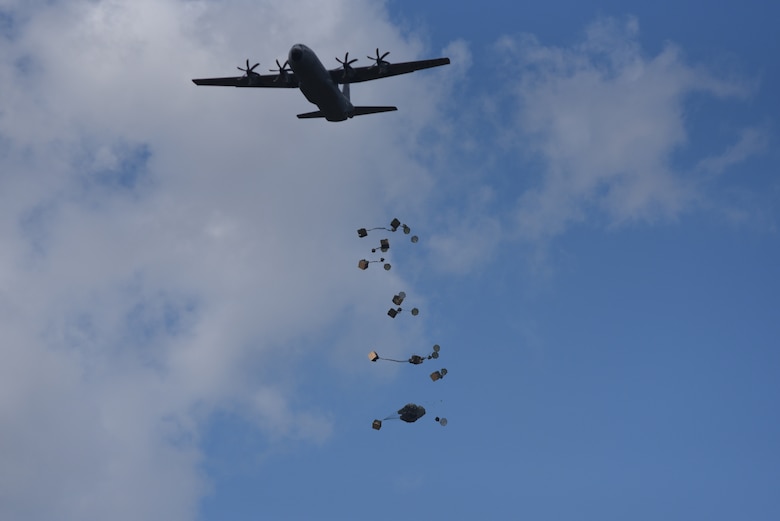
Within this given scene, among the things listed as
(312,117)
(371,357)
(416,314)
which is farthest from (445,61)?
(371,357)

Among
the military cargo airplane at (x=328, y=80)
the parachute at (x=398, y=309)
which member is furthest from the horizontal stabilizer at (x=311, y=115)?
the parachute at (x=398, y=309)

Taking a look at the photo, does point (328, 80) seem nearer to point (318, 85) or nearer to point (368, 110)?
point (318, 85)

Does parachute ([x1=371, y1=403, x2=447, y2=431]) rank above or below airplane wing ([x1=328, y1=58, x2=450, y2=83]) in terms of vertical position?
below

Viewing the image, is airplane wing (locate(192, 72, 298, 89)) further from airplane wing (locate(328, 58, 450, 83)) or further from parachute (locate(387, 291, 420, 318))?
parachute (locate(387, 291, 420, 318))


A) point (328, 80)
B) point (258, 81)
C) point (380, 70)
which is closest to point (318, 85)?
point (328, 80)

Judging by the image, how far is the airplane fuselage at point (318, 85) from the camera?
6138cm

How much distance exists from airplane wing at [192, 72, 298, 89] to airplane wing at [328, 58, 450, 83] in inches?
174

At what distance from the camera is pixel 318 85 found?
212 ft

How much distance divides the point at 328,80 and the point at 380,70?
6.80 metres

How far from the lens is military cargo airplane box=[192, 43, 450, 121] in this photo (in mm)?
64125

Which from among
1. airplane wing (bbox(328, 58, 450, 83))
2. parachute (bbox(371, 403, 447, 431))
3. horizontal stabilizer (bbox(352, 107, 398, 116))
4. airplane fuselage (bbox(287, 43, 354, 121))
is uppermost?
airplane wing (bbox(328, 58, 450, 83))

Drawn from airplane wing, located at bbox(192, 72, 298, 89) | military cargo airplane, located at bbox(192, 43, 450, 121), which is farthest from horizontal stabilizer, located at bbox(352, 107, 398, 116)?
airplane wing, located at bbox(192, 72, 298, 89)

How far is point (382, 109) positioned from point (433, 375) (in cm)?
2760

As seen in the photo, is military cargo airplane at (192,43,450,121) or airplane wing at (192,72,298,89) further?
airplane wing at (192,72,298,89)
